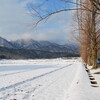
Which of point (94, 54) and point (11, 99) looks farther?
point (94, 54)

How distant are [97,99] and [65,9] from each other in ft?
11.7

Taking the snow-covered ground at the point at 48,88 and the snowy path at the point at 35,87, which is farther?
the snowy path at the point at 35,87

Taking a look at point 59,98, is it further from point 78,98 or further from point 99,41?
point 99,41

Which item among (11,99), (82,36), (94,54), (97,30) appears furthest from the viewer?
(82,36)

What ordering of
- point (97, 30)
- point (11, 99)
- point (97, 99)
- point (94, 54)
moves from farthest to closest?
1. point (94, 54)
2. point (97, 30)
3. point (11, 99)
4. point (97, 99)

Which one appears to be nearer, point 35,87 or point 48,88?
point 48,88

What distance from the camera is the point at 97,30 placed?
21.4m

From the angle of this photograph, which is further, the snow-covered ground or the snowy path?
the snowy path

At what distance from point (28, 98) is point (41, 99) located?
540 millimetres

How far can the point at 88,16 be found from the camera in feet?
73.4

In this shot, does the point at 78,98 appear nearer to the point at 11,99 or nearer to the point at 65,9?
the point at 11,99

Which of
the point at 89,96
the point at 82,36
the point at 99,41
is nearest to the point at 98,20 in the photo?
the point at 99,41

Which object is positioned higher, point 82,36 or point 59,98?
point 82,36

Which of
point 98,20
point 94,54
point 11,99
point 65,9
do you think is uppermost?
point 98,20
